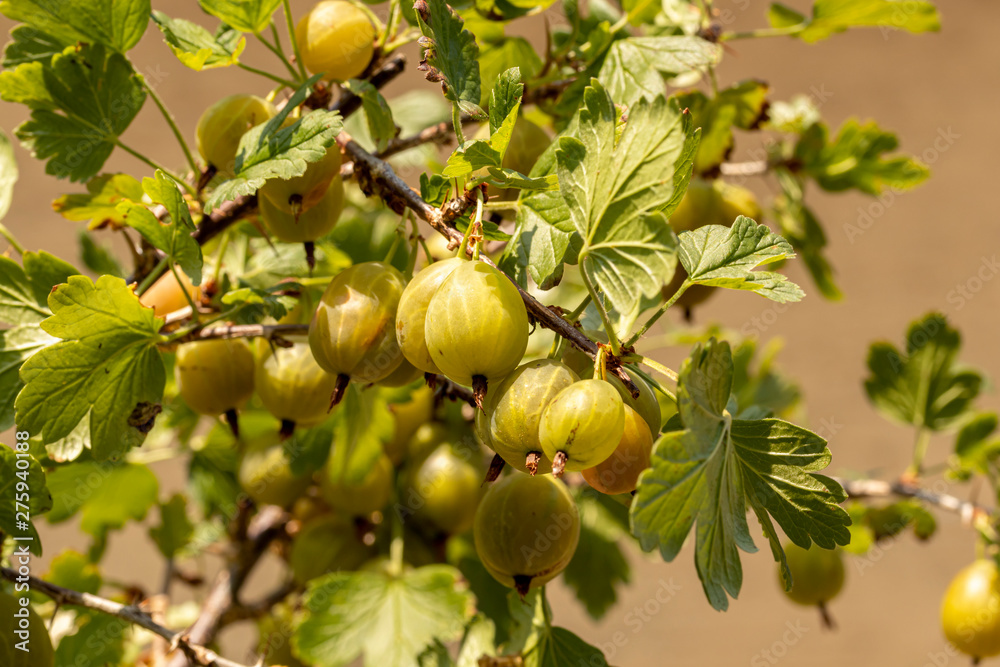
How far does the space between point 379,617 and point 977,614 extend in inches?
17.4

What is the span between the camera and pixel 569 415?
26 centimetres

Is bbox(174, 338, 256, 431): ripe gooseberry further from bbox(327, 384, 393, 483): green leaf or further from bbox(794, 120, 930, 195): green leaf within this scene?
bbox(794, 120, 930, 195): green leaf

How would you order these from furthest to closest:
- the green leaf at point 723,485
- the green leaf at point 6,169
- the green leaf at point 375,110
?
the green leaf at point 6,169 < the green leaf at point 375,110 < the green leaf at point 723,485

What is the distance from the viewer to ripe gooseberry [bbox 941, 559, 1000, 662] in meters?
0.58

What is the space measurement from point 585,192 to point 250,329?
19 cm

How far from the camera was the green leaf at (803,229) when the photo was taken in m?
0.63

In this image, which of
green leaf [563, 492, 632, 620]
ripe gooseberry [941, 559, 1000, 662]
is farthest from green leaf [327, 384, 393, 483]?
ripe gooseberry [941, 559, 1000, 662]

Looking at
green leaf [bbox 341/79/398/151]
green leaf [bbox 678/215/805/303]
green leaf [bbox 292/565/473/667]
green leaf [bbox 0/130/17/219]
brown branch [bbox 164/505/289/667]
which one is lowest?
brown branch [bbox 164/505/289/667]

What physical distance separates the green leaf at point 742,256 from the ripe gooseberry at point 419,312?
95 millimetres

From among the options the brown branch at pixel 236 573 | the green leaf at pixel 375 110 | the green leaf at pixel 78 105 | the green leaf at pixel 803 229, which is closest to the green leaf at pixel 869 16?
the green leaf at pixel 803 229

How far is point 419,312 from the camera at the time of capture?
297 millimetres

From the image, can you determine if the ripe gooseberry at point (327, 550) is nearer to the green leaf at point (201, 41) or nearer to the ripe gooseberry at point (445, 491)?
the ripe gooseberry at point (445, 491)

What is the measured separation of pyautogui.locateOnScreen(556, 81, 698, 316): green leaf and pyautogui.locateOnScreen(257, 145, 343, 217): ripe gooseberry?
0.42 feet

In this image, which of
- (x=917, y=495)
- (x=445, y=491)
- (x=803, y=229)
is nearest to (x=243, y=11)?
(x=445, y=491)
